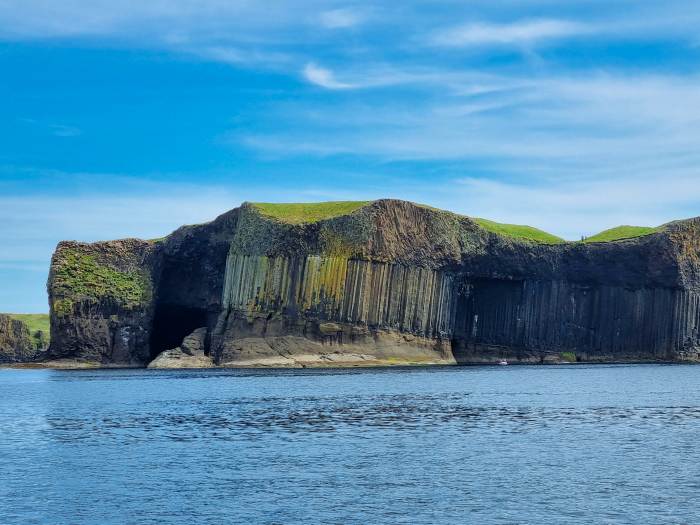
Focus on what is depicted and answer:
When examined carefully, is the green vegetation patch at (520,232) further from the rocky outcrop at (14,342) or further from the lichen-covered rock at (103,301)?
the rocky outcrop at (14,342)

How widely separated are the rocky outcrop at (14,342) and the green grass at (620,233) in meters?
95.6

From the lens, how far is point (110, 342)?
412 ft

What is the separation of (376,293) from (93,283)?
125ft

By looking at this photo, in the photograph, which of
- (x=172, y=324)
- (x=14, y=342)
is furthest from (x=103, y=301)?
(x=14, y=342)

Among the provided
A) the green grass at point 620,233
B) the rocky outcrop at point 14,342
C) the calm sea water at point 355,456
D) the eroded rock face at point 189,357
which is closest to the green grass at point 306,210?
the eroded rock face at point 189,357

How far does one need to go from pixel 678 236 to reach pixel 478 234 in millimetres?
25462

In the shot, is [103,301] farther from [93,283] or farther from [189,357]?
[189,357]

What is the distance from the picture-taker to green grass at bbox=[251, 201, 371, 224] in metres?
120

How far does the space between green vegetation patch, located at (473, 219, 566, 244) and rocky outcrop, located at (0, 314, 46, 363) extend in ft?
267

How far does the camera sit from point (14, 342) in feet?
553

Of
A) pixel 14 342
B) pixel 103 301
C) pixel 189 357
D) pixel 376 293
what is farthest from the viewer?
pixel 14 342

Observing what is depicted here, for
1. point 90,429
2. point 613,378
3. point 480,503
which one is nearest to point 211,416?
point 90,429

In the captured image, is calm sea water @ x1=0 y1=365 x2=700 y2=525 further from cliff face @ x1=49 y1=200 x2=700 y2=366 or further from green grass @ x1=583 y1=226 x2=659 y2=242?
green grass @ x1=583 y1=226 x2=659 y2=242

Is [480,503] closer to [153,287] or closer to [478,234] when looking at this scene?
[478,234]
